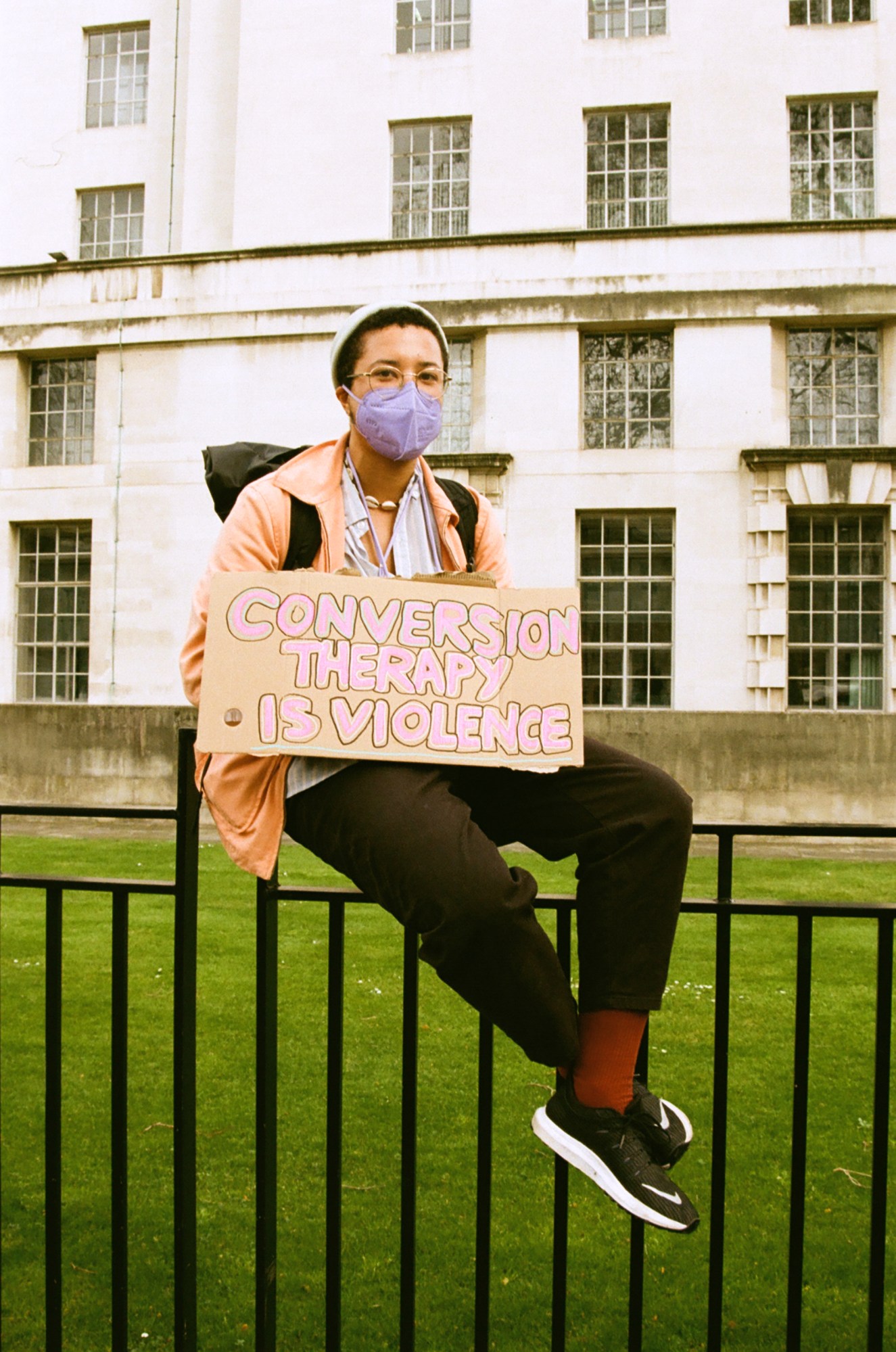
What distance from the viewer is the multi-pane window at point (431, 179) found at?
18688 mm

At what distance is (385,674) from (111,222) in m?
22.2

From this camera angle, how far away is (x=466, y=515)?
2.78 meters

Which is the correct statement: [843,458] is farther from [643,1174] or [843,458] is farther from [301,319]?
[643,1174]

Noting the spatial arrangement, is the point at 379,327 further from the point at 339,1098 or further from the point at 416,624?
the point at 339,1098

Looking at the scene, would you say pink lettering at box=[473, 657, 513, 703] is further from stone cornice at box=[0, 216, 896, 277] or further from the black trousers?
stone cornice at box=[0, 216, 896, 277]

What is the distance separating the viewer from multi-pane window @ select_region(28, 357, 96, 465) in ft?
63.1

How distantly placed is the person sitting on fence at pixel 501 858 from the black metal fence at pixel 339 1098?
0.20 meters

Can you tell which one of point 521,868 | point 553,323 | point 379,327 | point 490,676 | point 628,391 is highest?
Result: point 553,323

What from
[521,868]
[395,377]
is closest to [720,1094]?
[521,868]

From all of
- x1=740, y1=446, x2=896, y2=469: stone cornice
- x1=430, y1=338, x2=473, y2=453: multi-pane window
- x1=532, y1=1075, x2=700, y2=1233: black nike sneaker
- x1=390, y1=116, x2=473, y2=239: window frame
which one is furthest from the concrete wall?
x1=532, y1=1075, x2=700, y2=1233: black nike sneaker

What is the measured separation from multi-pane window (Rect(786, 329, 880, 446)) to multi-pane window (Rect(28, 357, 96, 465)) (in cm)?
1161

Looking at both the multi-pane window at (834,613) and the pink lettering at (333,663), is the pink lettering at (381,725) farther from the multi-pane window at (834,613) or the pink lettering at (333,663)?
the multi-pane window at (834,613)

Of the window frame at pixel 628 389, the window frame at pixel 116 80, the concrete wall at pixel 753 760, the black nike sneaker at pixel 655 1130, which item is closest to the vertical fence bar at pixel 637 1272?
the black nike sneaker at pixel 655 1130

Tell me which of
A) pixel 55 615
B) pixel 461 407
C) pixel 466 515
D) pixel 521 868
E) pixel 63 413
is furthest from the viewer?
pixel 63 413
